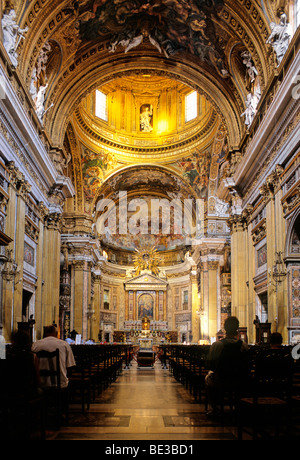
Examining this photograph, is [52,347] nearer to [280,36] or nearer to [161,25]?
[280,36]

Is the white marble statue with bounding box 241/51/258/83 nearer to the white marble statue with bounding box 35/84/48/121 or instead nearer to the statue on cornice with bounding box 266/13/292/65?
the statue on cornice with bounding box 266/13/292/65

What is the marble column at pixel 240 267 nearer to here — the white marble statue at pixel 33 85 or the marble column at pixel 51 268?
the marble column at pixel 51 268

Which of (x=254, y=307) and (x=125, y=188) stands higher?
(x=125, y=188)

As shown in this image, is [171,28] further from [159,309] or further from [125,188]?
[159,309]

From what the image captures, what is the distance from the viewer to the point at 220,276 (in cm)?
2836

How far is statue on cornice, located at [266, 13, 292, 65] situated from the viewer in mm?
12891

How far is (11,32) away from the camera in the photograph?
13.0 metres

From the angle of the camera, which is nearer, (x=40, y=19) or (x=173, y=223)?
(x=40, y=19)

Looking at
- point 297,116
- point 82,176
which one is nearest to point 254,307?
point 297,116

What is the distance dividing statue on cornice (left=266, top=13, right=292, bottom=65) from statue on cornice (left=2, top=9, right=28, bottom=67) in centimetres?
665

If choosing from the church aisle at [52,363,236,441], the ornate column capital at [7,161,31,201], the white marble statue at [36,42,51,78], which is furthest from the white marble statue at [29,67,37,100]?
the church aisle at [52,363,236,441]

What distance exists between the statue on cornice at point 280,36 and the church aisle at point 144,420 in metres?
9.03

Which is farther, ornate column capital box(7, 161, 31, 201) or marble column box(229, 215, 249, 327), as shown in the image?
marble column box(229, 215, 249, 327)

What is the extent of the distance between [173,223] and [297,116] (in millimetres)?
25468
